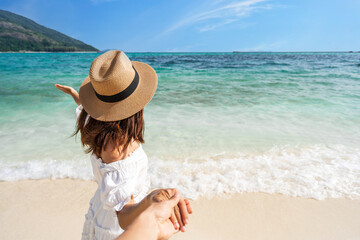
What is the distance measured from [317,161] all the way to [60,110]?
622 centimetres

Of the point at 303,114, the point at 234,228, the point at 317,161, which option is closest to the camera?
the point at 234,228

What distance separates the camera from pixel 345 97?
8.09 metres

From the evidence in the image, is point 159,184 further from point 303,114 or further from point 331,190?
point 303,114

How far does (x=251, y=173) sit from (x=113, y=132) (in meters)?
2.56

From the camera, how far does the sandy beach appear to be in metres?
2.34

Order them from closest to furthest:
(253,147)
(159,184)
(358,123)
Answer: (159,184)
(253,147)
(358,123)

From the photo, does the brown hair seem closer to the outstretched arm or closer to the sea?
the outstretched arm

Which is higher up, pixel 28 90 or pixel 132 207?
pixel 132 207

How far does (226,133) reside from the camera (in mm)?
4820

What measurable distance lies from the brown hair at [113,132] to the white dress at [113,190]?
92 millimetres

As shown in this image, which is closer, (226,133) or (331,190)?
(331,190)

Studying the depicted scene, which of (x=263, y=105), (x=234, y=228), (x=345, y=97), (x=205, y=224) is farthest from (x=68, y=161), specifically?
(x=345, y=97)

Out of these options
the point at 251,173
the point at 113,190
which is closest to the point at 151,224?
the point at 113,190

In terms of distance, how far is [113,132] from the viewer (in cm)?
122
